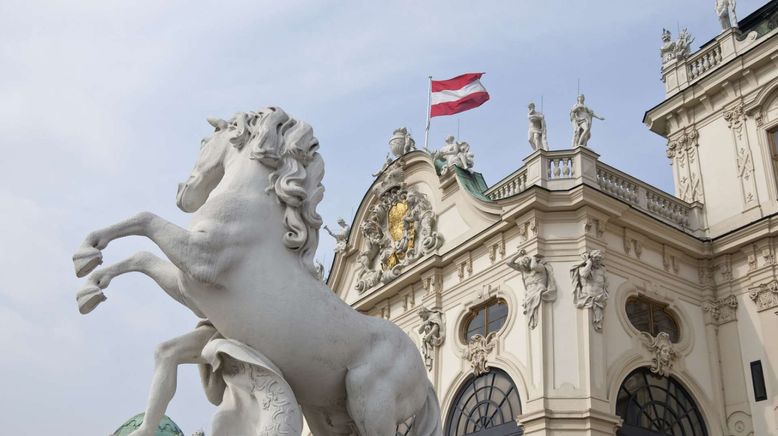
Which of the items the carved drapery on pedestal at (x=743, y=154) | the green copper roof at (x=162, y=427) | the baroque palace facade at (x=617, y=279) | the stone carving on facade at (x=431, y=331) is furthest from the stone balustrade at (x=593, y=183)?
the green copper roof at (x=162, y=427)

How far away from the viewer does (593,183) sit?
55.9 feet

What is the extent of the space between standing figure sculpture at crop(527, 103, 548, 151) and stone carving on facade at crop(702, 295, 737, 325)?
5.07 metres

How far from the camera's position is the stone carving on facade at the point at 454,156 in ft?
65.8

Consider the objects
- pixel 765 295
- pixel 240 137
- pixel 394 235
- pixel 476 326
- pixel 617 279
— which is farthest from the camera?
pixel 394 235

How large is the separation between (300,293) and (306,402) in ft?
2.06

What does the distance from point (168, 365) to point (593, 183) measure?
1419 centimetres

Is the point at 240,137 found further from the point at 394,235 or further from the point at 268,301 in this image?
the point at 394,235

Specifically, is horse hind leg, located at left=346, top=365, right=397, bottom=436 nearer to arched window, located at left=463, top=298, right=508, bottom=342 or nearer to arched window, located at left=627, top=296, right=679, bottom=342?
arched window, located at left=463, top=298, right=508, bottom=342

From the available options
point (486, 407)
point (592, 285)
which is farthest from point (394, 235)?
point (592, 285)

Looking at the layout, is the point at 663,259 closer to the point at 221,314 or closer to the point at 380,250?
the point at 380,250

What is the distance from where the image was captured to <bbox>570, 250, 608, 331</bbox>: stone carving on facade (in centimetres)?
1559

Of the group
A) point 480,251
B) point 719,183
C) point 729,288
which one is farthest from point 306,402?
point 719,183

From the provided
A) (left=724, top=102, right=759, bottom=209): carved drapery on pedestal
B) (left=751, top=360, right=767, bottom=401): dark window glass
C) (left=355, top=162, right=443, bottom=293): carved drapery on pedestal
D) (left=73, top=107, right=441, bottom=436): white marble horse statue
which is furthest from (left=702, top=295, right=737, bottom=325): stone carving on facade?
(left=73, top=107, right=441, bottom=436): white marble horse statue

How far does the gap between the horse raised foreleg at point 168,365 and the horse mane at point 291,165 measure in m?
0.68
